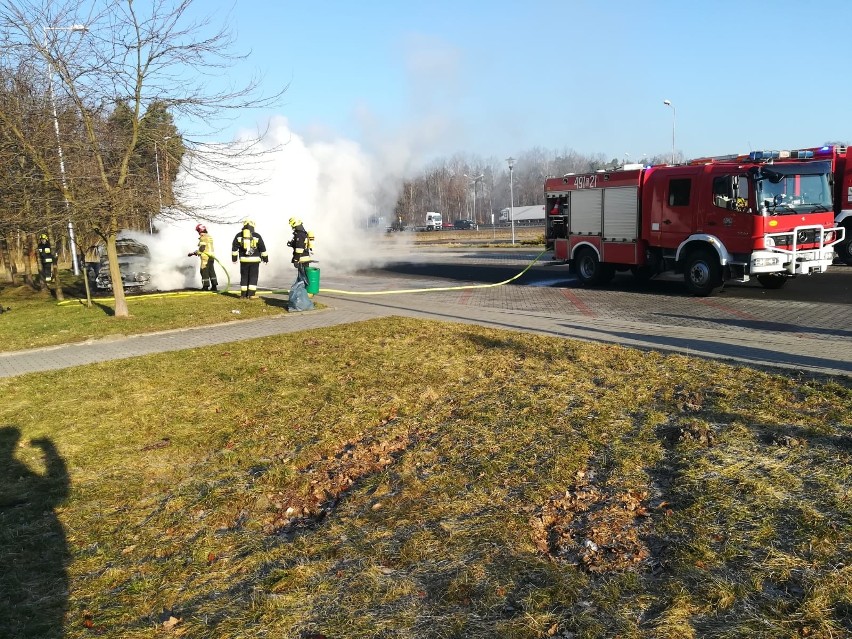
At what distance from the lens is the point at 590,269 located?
56.4 feet

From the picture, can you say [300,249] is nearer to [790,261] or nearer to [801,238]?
[790,261]

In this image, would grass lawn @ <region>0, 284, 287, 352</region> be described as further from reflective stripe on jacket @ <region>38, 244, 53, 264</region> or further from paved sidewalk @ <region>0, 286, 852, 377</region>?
reflective stripe on jacket @ <region>38, 244, 53, 264</region>

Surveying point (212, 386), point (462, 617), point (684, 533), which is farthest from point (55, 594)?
point (212, 386)

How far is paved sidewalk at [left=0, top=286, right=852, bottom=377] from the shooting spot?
323 inches

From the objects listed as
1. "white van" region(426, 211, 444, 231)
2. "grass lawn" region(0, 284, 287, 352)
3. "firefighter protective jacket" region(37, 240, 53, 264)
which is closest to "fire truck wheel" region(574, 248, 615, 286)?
"grass lawn" region(0, 284, 287, 352)

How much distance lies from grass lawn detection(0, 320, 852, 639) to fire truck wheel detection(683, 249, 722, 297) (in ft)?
23.1

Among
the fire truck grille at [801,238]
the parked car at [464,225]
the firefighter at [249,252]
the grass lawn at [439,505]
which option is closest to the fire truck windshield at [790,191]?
the fire truck grille at [801,238]

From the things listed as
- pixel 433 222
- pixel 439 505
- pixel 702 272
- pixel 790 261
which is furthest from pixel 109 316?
pixel 433 222

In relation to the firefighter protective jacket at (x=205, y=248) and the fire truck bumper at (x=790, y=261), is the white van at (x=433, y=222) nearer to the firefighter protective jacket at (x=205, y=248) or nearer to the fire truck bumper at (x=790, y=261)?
the firefighter protective jacket at (x=205, y=248)

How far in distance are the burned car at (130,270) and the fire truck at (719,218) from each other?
1327 centimetres

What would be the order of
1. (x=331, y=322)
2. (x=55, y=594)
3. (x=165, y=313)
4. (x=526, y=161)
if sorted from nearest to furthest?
(x=55, y=594) → (x=331, y=322) → (x=165, y=313) → (x=526, y=161)

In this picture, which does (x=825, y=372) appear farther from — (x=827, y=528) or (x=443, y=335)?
(x=443, y=335)

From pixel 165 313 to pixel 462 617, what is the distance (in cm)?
1215

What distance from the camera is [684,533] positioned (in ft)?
12.3
